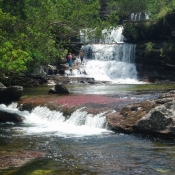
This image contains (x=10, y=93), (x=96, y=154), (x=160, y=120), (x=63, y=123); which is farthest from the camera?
(x=10, y=93)

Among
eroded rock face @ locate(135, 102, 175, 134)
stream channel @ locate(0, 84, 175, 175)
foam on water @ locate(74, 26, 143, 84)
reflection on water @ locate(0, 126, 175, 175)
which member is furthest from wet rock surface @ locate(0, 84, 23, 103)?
foam on water @ locate(74, 26, 143, 84)

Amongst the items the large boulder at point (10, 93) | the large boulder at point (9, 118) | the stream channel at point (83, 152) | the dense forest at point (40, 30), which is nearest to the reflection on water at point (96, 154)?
the stream channel at point (83, 152)

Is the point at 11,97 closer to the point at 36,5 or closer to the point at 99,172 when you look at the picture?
the point at 36,5


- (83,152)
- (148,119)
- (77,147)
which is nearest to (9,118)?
(77,147)

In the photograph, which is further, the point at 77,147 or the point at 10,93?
the point at 10,93

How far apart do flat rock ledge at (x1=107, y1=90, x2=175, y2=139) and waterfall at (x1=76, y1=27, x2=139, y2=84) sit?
28.6m

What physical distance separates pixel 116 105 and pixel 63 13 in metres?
15.9

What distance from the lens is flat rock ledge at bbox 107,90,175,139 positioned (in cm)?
1438

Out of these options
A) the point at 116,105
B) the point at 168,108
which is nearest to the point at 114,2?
the point at 116,105

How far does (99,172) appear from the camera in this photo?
9789mm

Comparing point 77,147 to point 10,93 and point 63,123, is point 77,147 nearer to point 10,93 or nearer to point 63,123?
point 63,123

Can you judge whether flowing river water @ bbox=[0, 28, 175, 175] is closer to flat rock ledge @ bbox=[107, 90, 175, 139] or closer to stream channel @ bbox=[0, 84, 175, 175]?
stream channel @ bbox=[0, 84, 175, 175]

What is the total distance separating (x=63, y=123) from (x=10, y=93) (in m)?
8.55

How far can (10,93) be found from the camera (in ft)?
86.3
